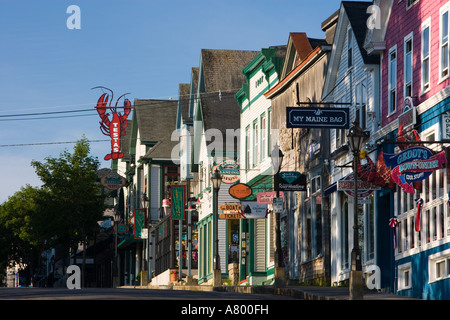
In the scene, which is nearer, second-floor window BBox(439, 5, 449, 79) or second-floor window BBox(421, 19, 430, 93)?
second-floor window BBox(439, 5, 449, 79)

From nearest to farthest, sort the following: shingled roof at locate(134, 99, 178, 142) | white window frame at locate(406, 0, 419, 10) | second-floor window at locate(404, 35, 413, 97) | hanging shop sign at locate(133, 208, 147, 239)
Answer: white window frame at locate(406, 0, 419, 10) < second-floor window at locate(404, 35, 413, 97) < hanging shop sign at locate(133, 208, 147, 239) < shingled roof at locate(134, 99, 178, 142)

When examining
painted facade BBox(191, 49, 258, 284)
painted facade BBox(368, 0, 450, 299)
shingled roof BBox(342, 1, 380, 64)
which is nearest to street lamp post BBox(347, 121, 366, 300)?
painted facade BBox(368, 0, 450, 299)

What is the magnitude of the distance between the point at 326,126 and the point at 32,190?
1909 inches

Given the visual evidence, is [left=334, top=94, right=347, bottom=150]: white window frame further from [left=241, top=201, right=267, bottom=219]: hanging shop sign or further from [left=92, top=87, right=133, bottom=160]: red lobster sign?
[left=92, top=87, right=133, bottom=160]: red lobster sign

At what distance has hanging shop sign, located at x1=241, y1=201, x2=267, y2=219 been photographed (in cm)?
3916

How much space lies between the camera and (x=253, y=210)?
39.2 metres

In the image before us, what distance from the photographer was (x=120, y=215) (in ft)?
263

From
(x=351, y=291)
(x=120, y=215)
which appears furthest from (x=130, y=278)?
(x=351, y=291)

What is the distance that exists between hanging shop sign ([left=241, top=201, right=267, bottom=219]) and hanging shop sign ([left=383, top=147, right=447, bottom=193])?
14.7 m

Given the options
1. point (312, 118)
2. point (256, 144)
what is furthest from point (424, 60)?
point (256, 144)

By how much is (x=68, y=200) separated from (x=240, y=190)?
2997cm

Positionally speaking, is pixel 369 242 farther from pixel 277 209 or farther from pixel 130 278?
pixel 130 278

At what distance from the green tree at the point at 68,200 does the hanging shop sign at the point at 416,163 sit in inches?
1776

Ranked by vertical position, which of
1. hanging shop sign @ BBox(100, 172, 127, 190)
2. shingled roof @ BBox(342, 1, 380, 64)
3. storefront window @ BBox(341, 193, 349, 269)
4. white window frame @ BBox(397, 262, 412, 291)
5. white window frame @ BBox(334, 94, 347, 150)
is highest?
shingled roof @ BBox(342, 1, 380, 64)
